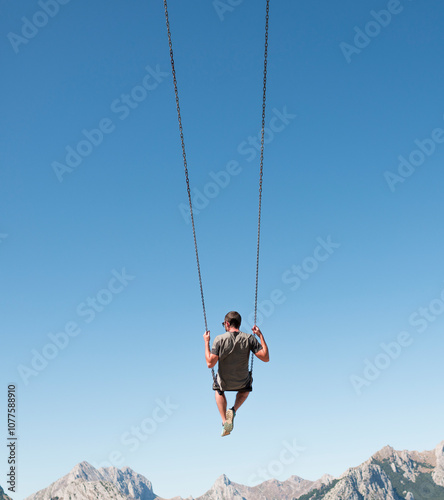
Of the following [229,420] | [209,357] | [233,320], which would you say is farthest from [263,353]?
[229,420]

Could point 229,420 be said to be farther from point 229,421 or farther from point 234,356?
point 234,356

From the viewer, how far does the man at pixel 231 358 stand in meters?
12.7

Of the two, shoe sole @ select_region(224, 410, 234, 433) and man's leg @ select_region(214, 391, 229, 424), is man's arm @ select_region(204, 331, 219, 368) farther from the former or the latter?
shoe sole @ select_region(224, 410, 234, 433)

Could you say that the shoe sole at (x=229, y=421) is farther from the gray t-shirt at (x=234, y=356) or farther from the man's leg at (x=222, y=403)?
the gray t-shirt at (x=234, y=356)

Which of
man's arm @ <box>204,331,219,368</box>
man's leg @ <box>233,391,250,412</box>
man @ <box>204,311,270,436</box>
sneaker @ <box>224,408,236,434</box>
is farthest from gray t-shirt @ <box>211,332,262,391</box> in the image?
sneaker @ <box>224,408,236,434</box>

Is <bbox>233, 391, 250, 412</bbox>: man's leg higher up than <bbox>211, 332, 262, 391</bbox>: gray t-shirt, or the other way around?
<bbox>211, 332, 262, 391</bbox>: gray t-shirt

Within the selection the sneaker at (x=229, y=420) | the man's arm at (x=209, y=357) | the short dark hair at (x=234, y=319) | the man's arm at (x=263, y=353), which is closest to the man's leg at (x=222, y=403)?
the sneaker at (x=229, y=420)

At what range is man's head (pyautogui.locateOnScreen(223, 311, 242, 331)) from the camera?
42.0 feet

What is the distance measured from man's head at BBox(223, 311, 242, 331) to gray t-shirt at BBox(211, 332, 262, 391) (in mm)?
184

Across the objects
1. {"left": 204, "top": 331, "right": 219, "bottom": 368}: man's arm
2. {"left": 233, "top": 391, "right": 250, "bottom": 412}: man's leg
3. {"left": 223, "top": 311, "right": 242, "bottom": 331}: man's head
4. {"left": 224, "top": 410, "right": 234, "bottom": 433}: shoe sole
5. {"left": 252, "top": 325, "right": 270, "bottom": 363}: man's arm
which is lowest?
{"left": 224, "top": 410, "right": 234, "bottom": 433}: shoe sole

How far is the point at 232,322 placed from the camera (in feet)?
42.1

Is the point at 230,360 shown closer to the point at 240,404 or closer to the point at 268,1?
the point at 240,404

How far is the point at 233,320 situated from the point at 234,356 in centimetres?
94

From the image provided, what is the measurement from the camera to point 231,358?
12.9 meters
